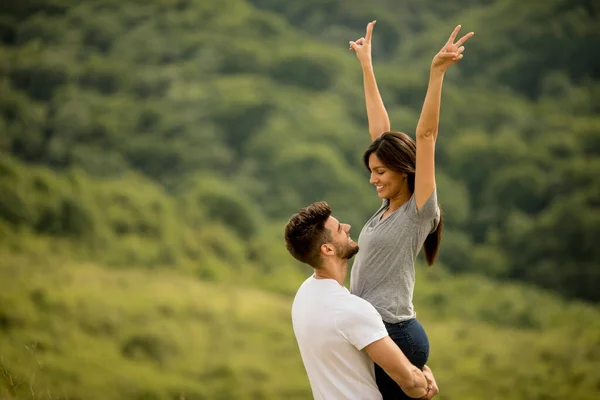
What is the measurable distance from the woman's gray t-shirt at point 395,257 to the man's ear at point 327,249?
156 millimetres

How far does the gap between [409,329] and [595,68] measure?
41876 millimetres

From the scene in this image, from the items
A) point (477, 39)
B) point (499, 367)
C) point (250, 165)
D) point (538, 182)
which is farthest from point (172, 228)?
point (477, 39)

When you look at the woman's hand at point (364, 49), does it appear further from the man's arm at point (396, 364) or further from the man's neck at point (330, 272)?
the man's arm at point (396, 364)

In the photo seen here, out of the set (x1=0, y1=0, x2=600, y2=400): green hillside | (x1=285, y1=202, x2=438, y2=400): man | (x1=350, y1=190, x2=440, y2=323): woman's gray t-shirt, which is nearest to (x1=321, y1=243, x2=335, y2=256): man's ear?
(x1=285, y1=202, x2=438, y2=400): man

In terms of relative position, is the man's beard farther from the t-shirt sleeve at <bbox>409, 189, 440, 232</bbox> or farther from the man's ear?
the t-shirt sleeve at <bbox>409, 189, 440, 232</bbox>

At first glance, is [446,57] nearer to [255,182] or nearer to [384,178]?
[384,178]

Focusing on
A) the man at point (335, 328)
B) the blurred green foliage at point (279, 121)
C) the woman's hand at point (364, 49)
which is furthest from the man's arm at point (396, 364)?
the blurred green foliage at point (279, 121)

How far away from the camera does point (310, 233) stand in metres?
2.34

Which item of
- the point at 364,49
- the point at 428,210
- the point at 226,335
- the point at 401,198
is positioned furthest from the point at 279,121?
the point at 428,210

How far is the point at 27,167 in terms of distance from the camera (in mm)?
31984

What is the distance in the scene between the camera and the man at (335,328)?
87.1 inches

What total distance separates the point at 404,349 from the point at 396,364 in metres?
0.19

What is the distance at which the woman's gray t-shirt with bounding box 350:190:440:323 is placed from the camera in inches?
95.7

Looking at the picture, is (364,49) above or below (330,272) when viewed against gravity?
above
